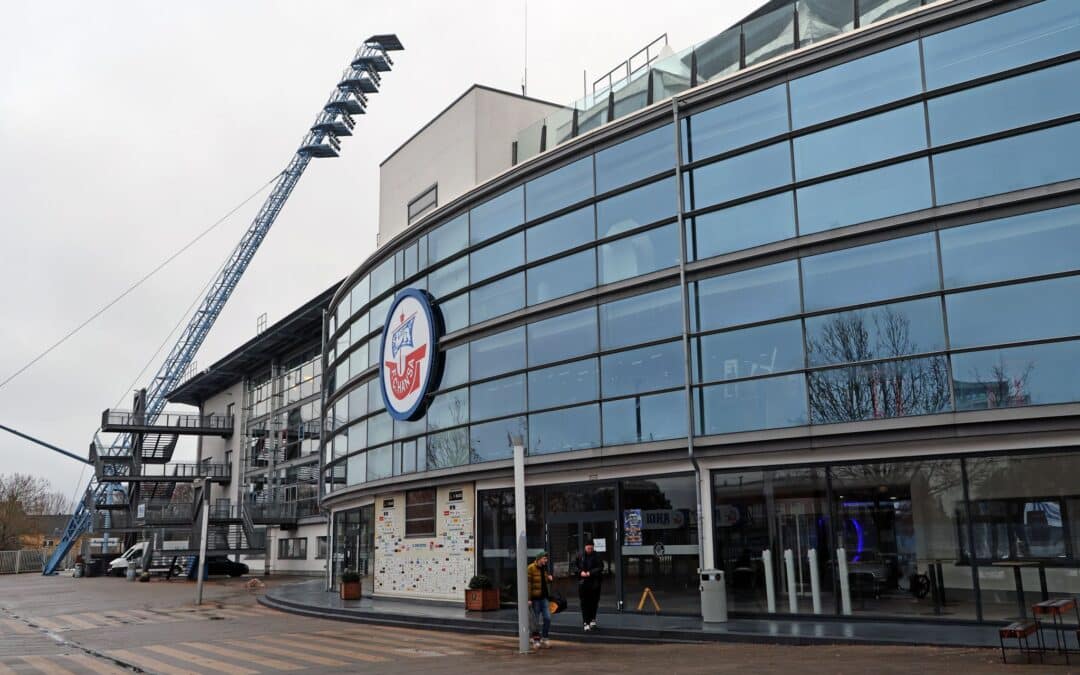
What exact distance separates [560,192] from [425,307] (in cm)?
579

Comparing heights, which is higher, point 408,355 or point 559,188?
point 559,188

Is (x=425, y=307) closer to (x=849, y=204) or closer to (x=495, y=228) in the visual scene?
(x=495, y=228)

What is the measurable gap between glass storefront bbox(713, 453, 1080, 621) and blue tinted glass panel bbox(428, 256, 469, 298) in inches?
392

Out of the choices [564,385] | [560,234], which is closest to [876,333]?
[564,385]

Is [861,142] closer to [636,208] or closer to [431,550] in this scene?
[636,208]

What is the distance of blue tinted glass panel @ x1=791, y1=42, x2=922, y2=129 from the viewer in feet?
56.2

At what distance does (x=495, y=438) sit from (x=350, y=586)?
7.95 meters

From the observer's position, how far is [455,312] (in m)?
25.6

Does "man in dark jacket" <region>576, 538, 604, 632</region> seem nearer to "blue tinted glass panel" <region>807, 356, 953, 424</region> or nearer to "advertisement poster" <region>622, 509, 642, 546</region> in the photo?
"advertisement poster" <region>622, 509, 642, 546</region>

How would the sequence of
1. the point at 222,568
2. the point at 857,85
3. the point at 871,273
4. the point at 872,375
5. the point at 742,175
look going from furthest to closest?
1. the point at 222,568
2. the point at 742,175
3. the point at 857,85
4. the point at 871,273
5. the point at 872,375

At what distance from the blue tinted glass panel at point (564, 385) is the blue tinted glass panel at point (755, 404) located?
10.6ft

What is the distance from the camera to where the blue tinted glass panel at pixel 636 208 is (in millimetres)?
20219

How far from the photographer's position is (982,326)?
15.8 m

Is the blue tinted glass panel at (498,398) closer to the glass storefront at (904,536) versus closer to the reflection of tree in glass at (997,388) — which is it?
the glass storefront at (904,536)
